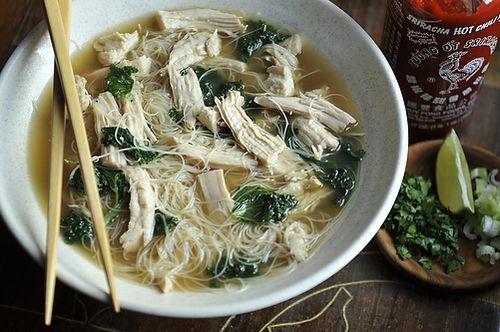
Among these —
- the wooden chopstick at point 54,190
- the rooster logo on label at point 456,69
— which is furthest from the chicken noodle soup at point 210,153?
the rooster logo on label at point 456,69

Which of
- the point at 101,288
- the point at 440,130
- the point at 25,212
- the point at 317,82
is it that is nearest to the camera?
the point at 101,288

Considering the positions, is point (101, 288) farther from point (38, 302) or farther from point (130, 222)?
point (38, 302)

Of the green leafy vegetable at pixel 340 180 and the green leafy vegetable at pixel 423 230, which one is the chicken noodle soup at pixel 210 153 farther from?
the green leafy vegetable at pixel 423 230

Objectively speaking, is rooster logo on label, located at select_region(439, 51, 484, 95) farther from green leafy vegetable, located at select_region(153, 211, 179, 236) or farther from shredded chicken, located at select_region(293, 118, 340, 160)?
green leafy vegetable, located at select_region(153, 211, 179, 236)

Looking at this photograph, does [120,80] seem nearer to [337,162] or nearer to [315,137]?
[315,137]

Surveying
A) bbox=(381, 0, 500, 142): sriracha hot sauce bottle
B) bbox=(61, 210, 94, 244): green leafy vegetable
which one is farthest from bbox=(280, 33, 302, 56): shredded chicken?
bbox=(61, 210, 94, 244): green leafy vegetable

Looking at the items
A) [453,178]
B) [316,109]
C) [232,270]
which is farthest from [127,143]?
[453,178]

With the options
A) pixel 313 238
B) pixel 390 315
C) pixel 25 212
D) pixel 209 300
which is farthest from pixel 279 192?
pixel 25 212
